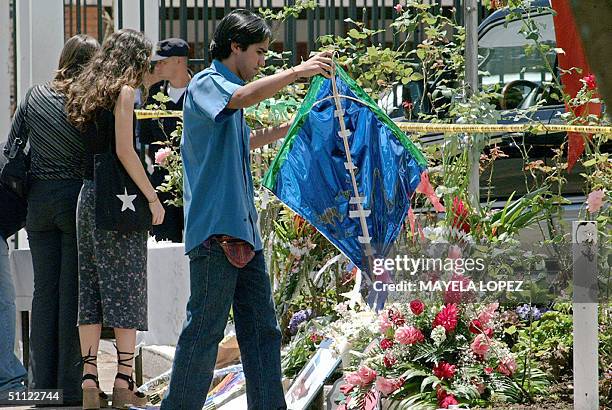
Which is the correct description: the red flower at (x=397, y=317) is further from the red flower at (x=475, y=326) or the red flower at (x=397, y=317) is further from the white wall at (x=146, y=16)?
the white wall at (x=146, y=16)

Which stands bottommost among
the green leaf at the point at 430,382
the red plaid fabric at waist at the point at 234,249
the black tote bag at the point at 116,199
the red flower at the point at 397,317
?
the green leaf at the point at 430,382

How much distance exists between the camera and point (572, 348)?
5.32 meters

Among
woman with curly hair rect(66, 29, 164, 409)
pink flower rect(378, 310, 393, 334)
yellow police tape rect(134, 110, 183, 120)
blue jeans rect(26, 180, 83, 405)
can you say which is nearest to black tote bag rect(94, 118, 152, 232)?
woman with curly hair rect(66, 29, 164, 409)

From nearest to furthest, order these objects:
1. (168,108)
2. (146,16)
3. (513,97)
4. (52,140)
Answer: (52,140) → (168,108) → (146,16) → (513,97)

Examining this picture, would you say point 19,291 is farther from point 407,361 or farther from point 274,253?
point 407,361

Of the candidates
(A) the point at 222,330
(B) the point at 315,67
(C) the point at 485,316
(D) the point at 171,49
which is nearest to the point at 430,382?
(C) the point at 485,316

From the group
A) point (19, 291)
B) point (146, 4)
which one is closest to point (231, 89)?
point (19, 291)

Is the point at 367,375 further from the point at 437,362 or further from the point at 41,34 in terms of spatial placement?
the point at 41,34

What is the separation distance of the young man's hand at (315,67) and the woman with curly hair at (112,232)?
1.42 m

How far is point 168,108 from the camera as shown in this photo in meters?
7.76

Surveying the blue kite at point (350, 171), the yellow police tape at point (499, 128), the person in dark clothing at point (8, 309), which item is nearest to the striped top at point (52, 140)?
the person in dark clothing at point (8, 309)

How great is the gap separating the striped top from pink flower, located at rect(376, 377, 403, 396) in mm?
2013

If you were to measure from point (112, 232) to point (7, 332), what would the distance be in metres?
1.12

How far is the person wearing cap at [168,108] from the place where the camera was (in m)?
7.40
